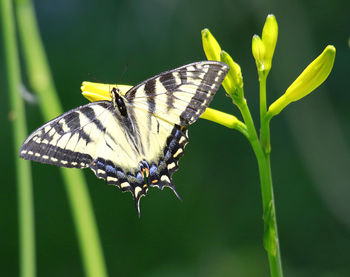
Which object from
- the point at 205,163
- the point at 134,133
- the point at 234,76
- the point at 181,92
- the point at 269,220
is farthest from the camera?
the point at 205,163

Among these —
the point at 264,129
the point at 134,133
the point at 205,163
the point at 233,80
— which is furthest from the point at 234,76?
the point at 205,163

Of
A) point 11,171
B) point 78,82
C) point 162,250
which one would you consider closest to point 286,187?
point 162,250

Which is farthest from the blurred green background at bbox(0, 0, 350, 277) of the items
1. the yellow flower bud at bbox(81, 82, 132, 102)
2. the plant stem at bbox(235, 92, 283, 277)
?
the plant stem at bbox(235, 92, 283, 277)

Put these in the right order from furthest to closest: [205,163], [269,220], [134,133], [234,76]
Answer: [205,163] < [134,133] < [234,76] < [269,220]

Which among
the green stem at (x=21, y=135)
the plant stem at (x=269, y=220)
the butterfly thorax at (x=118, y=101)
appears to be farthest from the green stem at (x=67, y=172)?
the plant stem at (x=269, y=220)

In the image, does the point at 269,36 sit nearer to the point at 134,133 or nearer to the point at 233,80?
the point at 233,80

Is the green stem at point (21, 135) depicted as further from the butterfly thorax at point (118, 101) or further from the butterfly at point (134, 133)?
the butterfly thorax at point (118, 101)
